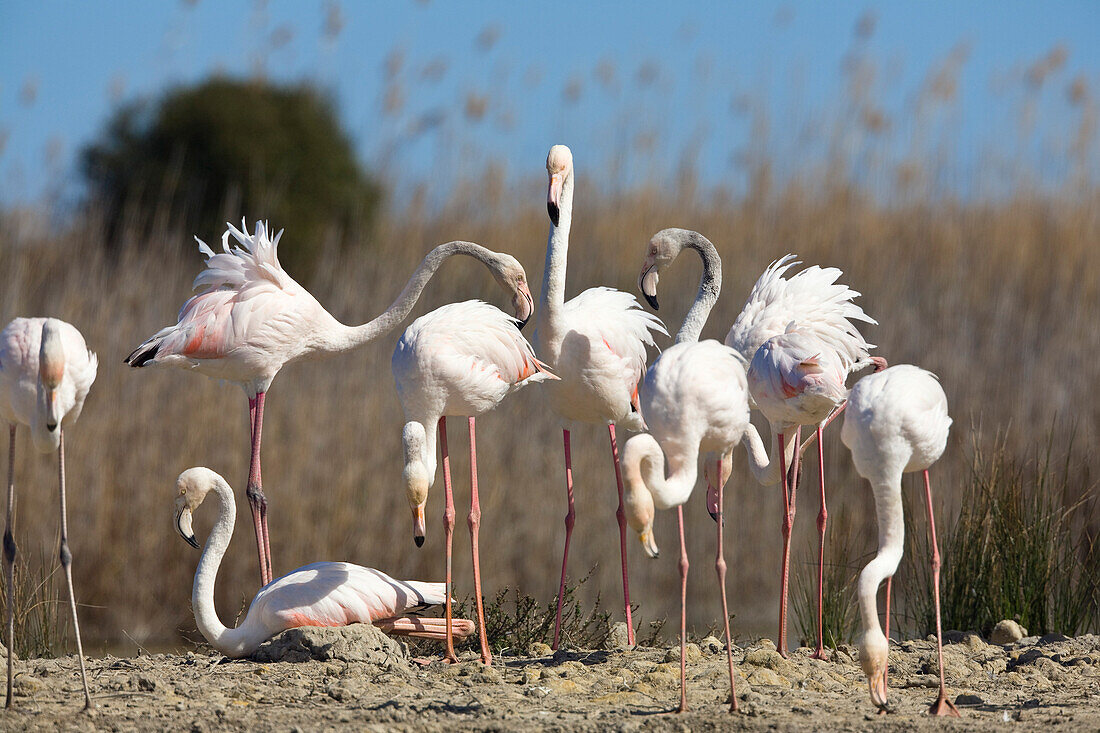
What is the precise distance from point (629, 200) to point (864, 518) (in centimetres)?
483

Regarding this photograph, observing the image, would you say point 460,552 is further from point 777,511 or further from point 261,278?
point 261,278

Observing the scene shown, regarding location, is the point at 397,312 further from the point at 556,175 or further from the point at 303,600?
the point at 303,600

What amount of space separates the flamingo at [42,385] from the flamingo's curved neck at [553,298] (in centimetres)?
197

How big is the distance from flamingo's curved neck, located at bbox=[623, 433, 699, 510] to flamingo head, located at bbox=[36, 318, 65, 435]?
1900 millimetres

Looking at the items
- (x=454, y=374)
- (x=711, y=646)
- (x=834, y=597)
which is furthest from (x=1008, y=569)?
(x=454, y=374)

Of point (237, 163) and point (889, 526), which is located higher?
point (237, 163)

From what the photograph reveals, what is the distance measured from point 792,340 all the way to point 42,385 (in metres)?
2.79

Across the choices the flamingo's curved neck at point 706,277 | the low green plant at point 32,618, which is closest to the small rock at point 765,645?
the flamingo's curved neck at point 706,277

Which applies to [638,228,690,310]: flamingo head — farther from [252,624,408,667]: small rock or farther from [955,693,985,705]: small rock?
[955,693,985,705]: small rock

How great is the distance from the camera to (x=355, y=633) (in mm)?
5082

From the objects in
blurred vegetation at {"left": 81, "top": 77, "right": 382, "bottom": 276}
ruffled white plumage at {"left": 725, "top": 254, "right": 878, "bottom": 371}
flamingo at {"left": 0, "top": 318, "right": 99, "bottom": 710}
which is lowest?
flamingo at {"left": 0, "top": 318, "right": 99, "bottom": 710}

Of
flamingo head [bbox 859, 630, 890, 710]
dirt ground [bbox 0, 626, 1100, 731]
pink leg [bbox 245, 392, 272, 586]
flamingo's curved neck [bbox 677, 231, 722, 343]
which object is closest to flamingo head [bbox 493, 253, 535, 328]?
flamingo's curved neck [bbox 677, 231, 722, 343]

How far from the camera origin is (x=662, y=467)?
4246 mm

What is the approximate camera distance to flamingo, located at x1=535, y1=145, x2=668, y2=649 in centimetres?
544
